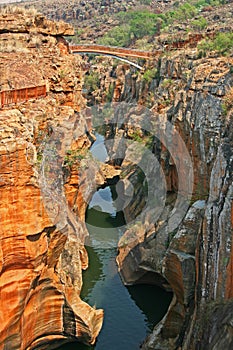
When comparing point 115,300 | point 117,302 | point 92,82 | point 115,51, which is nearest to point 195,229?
point 117,302

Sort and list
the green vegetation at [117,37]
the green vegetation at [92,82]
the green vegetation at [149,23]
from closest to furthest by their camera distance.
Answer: the green vegetation at [92,82]
the green vegetation at [149,23]
the green vegetation at [117,37]

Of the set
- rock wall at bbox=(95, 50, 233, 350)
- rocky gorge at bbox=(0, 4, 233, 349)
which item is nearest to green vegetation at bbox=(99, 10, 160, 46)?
rock wall at bbox=(95, 50, 233, 350)

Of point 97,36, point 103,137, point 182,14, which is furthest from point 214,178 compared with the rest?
point 97,36

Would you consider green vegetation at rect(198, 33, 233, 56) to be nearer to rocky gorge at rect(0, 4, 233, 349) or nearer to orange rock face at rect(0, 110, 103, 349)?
rocky gorge at rect(0, 4, 233, 349)

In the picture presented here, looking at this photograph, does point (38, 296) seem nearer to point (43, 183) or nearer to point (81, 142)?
point (43, 183)

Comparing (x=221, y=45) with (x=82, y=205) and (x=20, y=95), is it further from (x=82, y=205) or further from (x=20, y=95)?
(x=20, y=95)

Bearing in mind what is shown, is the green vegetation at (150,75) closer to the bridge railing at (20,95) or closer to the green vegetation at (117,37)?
the bridge railing at (20,95)

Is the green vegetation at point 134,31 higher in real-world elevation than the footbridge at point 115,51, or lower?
higher

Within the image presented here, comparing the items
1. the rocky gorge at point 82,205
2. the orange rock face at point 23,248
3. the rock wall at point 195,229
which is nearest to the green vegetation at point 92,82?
the rock wall at point 195,229
